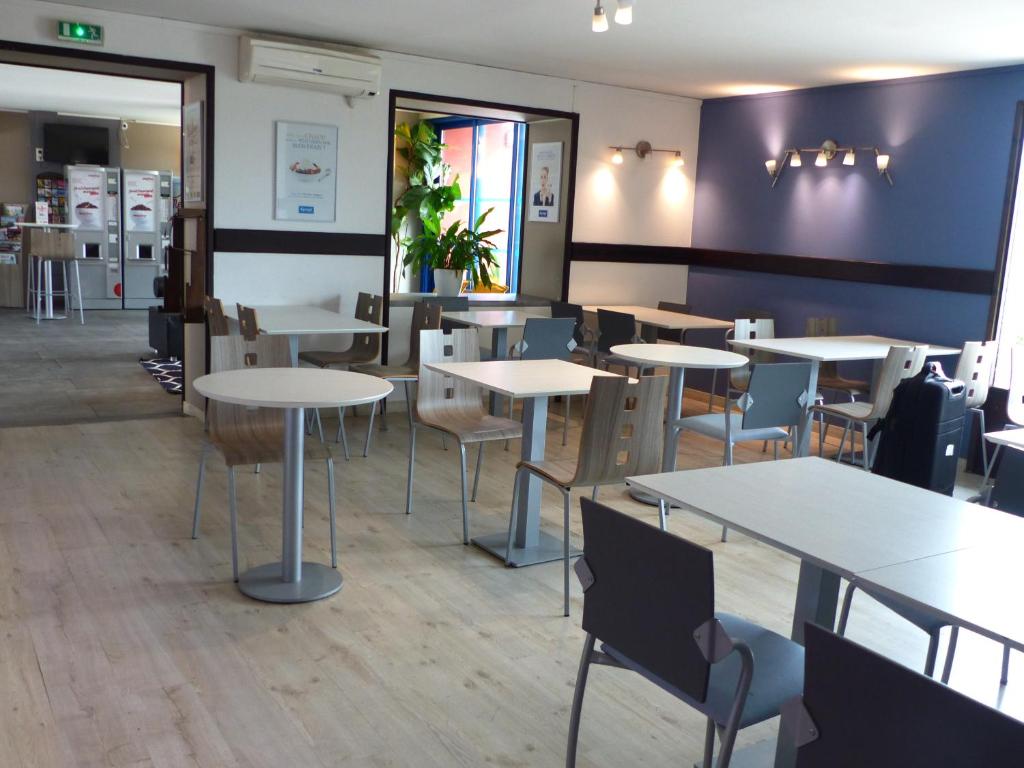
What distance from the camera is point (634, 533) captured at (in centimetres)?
194

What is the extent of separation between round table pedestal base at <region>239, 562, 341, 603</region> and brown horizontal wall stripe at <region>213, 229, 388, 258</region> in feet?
10.2

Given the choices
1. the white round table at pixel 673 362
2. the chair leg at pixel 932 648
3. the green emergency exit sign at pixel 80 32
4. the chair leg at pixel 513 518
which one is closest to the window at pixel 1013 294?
the white round table at pixel 673 362

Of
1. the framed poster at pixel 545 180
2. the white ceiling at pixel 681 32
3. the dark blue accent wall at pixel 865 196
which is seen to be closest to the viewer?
the white ceiling at pixel 681 32

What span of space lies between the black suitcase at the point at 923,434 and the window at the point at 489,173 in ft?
19.8

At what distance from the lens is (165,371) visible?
838cm

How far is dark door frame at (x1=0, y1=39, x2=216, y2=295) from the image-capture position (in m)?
5.68

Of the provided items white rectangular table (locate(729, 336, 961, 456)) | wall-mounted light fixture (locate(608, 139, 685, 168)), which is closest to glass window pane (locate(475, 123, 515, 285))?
wall-mounted light fixture (locate(608, 139, 685, 168))

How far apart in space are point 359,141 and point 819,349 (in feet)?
11.6

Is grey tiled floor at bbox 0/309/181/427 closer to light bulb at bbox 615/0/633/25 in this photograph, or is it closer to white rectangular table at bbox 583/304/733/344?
white rectangular table at bbox 583/304/733/344

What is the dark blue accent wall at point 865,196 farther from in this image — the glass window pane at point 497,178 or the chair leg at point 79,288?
the chair leg at point 79,288

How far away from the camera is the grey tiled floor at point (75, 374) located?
6.64m

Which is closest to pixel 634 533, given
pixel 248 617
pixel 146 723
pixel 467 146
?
pixel 146 723

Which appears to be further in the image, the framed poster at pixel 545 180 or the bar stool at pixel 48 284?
the bar stool at pixel 48 284

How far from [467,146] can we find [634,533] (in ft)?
31.0
